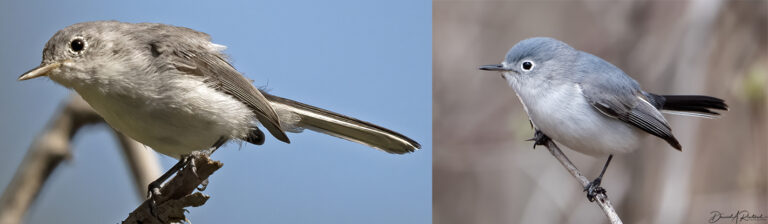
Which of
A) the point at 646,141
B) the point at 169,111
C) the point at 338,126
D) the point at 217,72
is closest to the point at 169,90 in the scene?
the point at 169,111

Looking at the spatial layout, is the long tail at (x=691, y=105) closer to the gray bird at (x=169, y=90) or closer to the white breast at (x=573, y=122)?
the white breast at (x=573, y=122)

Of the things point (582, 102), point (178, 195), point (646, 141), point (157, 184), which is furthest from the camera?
point (646, 141)

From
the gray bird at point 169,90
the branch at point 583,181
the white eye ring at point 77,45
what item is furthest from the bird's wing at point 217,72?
the branch at point 583,181

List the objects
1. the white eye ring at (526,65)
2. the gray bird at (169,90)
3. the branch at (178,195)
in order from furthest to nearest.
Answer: the white eye ring at (526,65) < the gray bird at (169,90) < the branch at (178,195)

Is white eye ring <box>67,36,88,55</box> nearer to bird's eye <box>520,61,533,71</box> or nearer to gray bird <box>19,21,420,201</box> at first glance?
gray bird <box>19,21,420,201</box>

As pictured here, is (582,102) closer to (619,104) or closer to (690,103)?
(619,104)

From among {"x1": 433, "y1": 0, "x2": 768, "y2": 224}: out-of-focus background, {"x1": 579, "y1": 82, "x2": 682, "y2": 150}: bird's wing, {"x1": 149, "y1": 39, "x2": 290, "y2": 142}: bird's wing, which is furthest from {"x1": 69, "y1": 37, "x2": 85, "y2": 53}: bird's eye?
{"x1": 433, "y1": 0, "x2": 768, "y2": 224}: out-of-focus background
